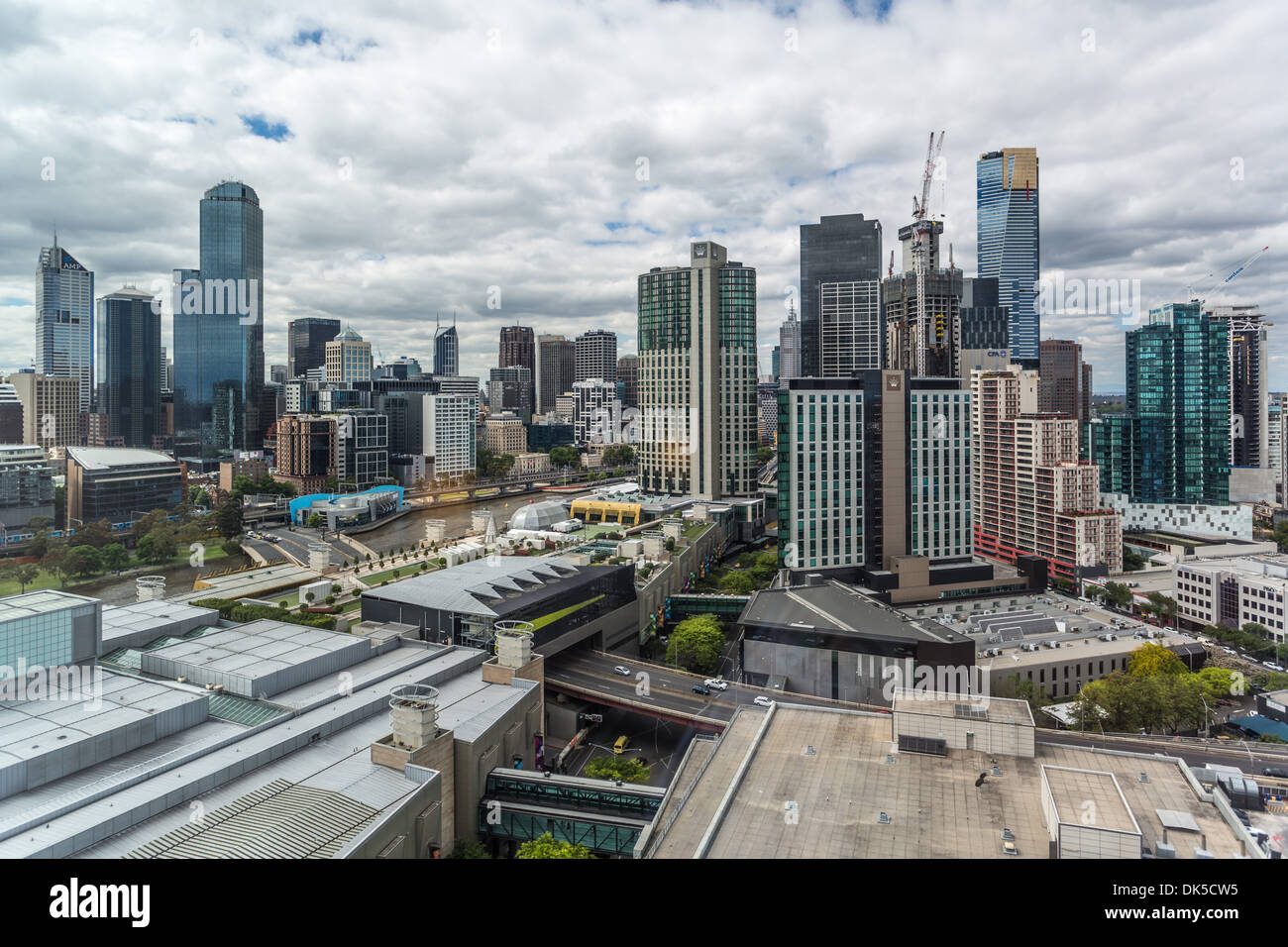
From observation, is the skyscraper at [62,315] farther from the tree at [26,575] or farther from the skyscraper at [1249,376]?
the skyscraper at [1249,376]

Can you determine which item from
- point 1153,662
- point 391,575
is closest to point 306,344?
point 391,575

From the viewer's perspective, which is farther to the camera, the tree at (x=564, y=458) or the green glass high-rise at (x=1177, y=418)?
the tree at (x=564, y=458)

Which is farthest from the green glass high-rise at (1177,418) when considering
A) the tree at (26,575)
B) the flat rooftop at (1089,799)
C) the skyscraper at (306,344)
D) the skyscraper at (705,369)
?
the skyscraper at (306,344)

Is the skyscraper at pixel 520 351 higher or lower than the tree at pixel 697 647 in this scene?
higher

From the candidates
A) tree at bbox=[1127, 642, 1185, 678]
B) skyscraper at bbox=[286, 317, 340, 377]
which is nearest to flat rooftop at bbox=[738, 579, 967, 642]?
tree at bbox=[1127, 642, 1185, 678]

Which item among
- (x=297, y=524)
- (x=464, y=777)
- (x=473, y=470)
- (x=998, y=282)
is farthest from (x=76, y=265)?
(x=998, y=282)
